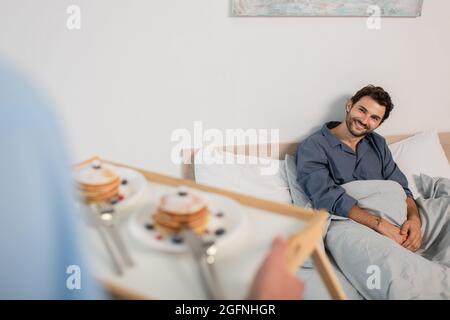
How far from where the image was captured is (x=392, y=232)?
1408 mm

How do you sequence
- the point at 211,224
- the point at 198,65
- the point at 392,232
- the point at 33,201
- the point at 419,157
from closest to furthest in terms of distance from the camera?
the point at 33,201 < the point at 211,224 < the point at 392,232 < the point at 198,65 < the point at 419,157

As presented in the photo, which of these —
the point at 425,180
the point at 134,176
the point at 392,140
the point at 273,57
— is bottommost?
the point at 425,180

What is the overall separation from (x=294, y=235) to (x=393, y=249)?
2.51 ft

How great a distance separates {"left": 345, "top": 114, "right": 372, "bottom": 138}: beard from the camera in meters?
1.58

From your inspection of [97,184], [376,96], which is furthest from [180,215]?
[376,96]

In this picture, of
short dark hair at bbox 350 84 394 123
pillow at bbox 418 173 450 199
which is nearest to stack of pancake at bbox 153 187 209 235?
short dark hair at bbox 350 84 394 123

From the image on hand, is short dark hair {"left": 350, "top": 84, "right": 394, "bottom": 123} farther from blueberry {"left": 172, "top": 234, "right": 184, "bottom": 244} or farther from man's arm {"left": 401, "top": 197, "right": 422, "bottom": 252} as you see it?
blueberry {"left": 172, "top": 234, "right": 184, "bottom": 244}

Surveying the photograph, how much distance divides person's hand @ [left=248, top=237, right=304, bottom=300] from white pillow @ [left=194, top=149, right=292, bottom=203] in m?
0.99

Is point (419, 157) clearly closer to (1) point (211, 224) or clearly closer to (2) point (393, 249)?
(2) point (393, 249)

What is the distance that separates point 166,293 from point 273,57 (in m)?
1.21
